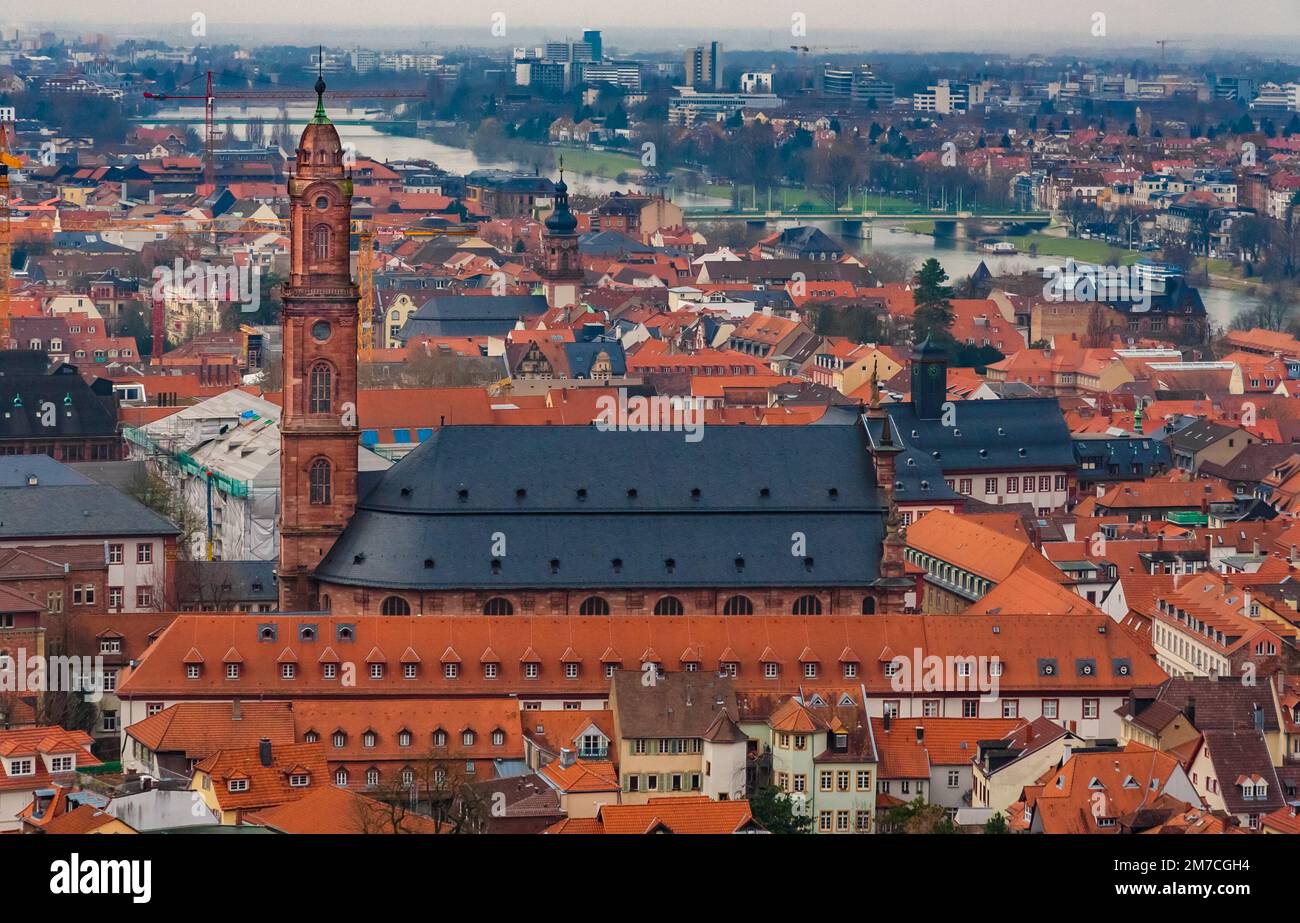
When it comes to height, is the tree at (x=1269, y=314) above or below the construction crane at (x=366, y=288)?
below

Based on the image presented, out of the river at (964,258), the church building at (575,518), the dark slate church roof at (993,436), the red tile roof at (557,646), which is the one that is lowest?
the river at (964,258)

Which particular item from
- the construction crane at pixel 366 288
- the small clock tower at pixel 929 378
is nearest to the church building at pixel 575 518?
the small clock tower at pixel 929 378

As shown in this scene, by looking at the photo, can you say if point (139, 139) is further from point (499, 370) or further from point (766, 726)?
point (766, 726)

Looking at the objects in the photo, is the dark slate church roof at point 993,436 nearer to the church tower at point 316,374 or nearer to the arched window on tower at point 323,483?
the church tower at point 316,374

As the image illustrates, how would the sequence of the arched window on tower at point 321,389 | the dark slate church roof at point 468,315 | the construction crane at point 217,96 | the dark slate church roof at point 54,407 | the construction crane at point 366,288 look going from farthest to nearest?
the construction crane at point 217,96 < the dark slate church roof at point 468,315 < the construction crane at point 366,288 < the dark slate church roof at point 54,407 < the arched window on tower at point 321,389
